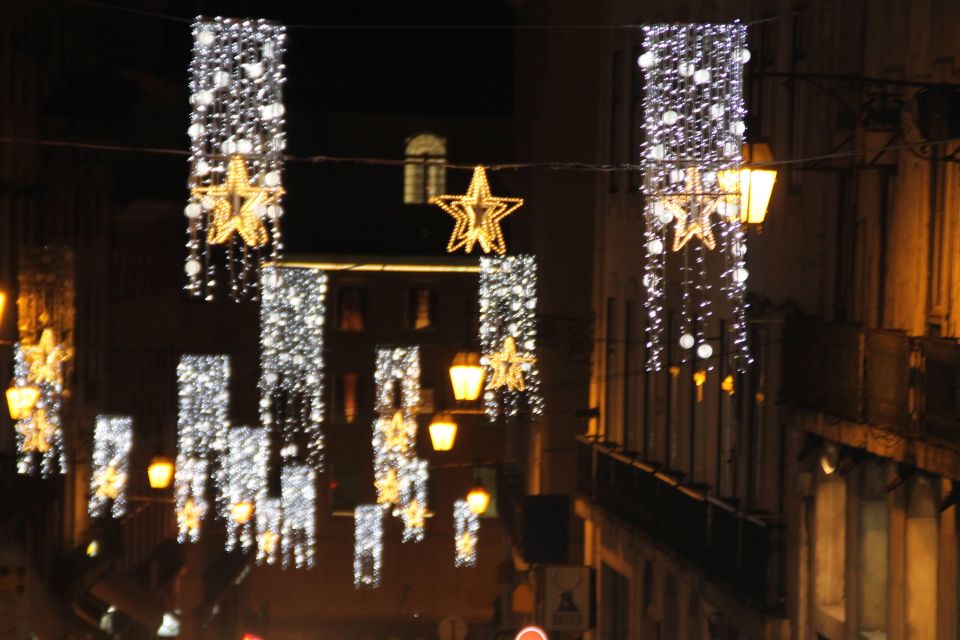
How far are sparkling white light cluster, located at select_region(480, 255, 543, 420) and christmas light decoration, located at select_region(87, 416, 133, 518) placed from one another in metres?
7.30

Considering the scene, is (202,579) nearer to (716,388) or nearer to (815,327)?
(716,388)

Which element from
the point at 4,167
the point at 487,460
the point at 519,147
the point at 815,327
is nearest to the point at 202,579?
the point at 487,460

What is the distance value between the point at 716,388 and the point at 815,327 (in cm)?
645

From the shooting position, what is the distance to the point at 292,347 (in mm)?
49312

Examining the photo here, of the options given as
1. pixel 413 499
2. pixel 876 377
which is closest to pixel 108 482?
pixel 413 499

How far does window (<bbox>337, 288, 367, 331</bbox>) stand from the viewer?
5997 centimetres

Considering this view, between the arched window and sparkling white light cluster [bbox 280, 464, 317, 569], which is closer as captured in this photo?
sparkling white light cluster [bbox 280, 464, 317, 569]

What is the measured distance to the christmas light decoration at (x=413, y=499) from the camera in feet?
168

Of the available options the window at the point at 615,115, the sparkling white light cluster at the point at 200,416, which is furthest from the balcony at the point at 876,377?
the sparkling white light cluster at the point at 200,416

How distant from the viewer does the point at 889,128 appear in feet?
59.0

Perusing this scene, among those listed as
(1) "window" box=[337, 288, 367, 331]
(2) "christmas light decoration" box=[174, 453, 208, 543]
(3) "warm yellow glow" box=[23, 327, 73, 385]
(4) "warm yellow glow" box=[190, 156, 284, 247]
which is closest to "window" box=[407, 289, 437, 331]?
(1) "window" box=[337, 288, 367, 331]

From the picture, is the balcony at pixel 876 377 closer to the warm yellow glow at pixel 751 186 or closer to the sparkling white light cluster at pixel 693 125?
the sparkling white light cluster at pixel 693 125

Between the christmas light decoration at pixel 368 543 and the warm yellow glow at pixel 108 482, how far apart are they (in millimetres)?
20301

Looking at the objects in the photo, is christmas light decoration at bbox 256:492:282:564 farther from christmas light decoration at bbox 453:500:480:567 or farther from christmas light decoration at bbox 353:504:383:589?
christmas light decoration at bbox 453:500:480:567
